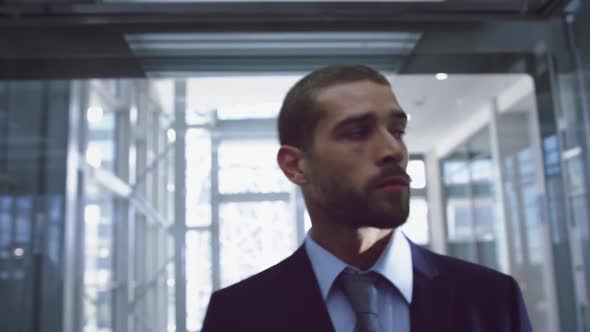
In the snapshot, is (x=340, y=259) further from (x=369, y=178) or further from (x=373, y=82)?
(x=373, y=82)

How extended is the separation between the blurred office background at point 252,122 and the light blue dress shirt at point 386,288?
194cm

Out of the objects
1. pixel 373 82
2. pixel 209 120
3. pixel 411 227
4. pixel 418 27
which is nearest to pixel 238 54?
pixel 209 120

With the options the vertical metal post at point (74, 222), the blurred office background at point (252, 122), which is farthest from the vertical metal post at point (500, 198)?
the vertical metal post at point (74, 222)

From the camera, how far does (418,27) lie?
119 inches

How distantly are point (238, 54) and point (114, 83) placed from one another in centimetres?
312

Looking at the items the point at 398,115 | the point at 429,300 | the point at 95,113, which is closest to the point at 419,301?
the point at 429,300

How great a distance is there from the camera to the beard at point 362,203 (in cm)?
106

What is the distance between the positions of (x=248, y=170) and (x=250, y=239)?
0.40m

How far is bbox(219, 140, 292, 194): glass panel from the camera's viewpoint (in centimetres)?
349

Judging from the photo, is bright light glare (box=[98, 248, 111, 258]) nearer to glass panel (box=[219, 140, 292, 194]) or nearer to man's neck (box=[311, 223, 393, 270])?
glass panel (box=[219, 140, 292, 194])

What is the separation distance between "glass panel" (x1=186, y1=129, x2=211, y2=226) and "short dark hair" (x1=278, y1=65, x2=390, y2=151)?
2.12 meters

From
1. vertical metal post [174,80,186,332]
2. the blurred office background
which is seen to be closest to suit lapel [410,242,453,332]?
the blurred office background

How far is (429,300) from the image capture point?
1.11 m

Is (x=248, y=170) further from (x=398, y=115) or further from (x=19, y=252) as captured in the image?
(x=398, y=115)
